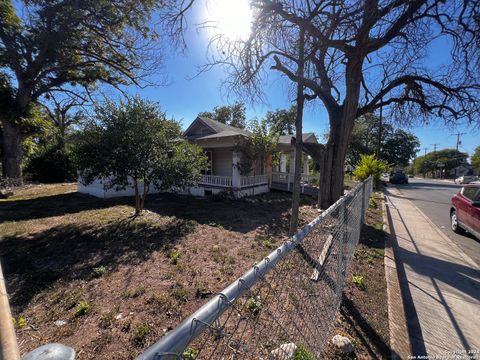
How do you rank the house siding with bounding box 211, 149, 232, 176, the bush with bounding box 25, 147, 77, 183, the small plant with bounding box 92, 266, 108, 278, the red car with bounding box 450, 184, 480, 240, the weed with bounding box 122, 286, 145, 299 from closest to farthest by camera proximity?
the weed with bounding box 122, 286, 145, 299 < the small plant with bounding box 92, 266, 108, 278 < the red car with bounding box 450, 184, 480, 240 < the house siding with bounding box 211, 149, 232, 176 < the bush with bounding box 25, 147, 77, 183

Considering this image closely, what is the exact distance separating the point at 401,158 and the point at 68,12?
155 ft

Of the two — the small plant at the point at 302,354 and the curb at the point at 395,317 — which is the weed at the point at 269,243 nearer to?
the curb at the point at 395,317

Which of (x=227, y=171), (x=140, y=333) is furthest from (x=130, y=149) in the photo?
(x=227, y=171)

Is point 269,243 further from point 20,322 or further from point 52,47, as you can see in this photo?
point 52,47

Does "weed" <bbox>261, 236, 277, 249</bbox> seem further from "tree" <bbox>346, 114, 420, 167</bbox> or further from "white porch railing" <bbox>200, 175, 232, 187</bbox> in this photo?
"tree" <bbox>346, 114, 420, 167</bbox>

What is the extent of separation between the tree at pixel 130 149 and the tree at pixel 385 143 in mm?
34549

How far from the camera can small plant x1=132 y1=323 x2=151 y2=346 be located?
2.43 metres

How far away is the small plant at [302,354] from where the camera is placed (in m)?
1.86

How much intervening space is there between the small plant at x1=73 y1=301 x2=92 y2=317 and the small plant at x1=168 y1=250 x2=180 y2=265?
1.52 metres

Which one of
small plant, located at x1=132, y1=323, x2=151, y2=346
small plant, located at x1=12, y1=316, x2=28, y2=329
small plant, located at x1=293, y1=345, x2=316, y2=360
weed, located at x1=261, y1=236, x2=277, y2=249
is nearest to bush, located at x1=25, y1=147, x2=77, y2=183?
small plant, located at x1=12, y1=316, x2=28, y2=329

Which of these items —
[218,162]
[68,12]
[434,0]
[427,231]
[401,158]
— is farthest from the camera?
[401,158]

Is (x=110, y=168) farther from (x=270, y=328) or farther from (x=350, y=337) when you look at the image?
(x=350, y=337)

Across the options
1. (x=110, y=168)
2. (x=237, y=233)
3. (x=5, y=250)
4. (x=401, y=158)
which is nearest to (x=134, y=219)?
(x=110, y=168)

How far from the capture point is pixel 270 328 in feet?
8.05
